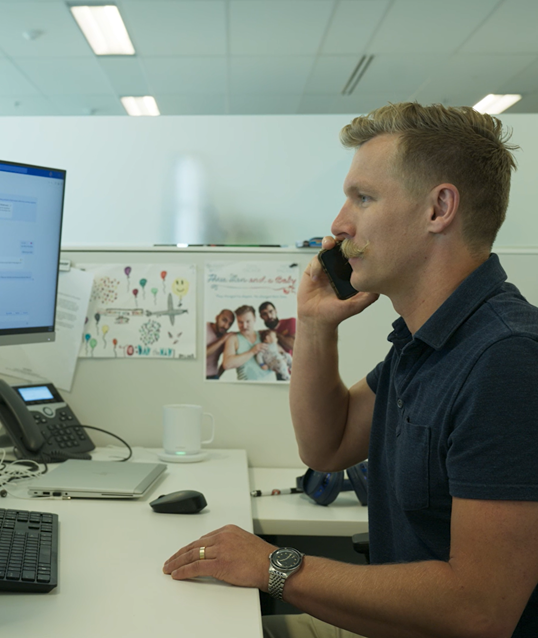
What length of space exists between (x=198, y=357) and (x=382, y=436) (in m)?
0.60

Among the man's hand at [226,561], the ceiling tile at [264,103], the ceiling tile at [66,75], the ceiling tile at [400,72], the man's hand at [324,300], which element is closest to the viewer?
the man's hand at [226,561]

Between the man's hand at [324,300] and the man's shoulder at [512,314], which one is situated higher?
the man's hand at [324,300]

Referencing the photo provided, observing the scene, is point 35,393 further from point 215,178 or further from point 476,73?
point 476,73

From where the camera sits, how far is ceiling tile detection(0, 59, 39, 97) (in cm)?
471

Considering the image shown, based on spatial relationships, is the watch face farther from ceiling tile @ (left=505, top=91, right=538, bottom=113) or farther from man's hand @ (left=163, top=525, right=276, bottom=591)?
ceiling tile @ (left=505, top=91, right=538, bottom=113)

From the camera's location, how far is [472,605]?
58cm

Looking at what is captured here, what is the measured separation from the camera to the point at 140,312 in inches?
55.1

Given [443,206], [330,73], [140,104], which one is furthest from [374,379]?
[140,104]

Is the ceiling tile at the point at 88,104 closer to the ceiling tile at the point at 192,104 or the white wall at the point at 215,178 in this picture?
the ceiling tile at the point at 192,104

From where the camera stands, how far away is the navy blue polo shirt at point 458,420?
59 centimetres

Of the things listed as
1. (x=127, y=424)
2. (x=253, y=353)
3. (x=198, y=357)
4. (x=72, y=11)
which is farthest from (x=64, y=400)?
(x=72, y=11)

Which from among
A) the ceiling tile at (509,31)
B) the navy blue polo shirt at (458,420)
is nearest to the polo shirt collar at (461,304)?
the navy blue polo shirt at (458,420)

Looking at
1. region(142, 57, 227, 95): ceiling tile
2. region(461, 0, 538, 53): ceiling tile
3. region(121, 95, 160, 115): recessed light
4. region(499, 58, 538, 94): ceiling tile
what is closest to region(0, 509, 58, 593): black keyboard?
region(461, 0, 538, 53): ceiling tile

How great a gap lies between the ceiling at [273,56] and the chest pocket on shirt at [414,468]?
12.2ft
